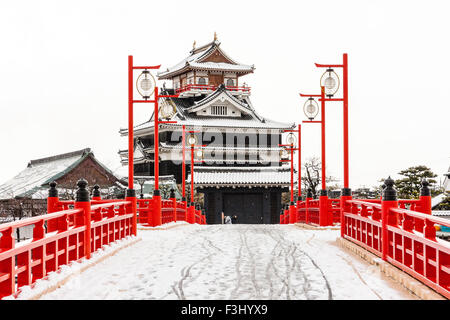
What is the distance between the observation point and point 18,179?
4394cm

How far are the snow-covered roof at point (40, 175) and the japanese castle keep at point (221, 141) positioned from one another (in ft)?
29.6

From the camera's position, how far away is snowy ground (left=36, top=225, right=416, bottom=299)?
684 centimetres

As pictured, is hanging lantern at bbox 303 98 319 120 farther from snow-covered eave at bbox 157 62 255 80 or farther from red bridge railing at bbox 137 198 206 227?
snow-covered eave at bbox 157 62 255 80

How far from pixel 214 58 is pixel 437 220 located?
49.0m

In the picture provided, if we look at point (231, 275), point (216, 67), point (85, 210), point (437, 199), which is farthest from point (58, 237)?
point (216, 67)

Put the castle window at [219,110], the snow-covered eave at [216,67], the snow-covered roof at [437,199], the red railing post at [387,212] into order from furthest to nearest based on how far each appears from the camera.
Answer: the snow-covered eave at [216,67] < the castle window at [219,110] < the snow-covered roof at [437,199] < the red railing post at [387,212]

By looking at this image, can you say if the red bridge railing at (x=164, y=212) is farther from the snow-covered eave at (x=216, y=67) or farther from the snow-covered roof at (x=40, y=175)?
the snow-covered eave at (x=216, y=67)

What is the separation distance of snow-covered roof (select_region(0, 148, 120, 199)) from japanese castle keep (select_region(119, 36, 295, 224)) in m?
9.01

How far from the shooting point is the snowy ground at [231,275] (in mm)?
6836

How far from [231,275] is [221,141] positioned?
42.2m

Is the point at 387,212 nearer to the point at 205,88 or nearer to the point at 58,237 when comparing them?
the point at 58,237

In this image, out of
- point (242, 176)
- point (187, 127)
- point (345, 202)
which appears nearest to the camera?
point (345, 202)

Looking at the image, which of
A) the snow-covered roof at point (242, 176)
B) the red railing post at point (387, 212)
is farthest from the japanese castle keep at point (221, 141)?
the red railing post at point (387, 212)

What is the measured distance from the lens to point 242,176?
4362cm
